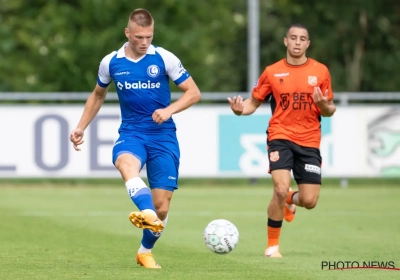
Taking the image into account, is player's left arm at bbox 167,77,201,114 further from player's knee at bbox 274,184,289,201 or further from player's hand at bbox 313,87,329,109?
player's knee at bbox 274,184,289,201

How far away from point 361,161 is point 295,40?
11266 mm

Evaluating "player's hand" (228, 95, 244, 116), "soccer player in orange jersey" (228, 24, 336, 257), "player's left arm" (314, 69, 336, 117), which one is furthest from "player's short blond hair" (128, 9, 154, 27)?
"player's left arm" (314, 69, 336, 117)

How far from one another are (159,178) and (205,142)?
11.8 meters

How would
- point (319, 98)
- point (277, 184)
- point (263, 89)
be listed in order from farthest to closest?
point (263, 89) → point (277, 184) → point (319, 98)

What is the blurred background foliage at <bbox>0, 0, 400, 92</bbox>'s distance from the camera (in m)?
30.0

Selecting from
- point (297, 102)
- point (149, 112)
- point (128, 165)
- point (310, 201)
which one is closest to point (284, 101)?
point (297, 102)

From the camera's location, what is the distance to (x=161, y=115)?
908 centimetres

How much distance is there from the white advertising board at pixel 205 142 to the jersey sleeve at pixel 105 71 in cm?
1107

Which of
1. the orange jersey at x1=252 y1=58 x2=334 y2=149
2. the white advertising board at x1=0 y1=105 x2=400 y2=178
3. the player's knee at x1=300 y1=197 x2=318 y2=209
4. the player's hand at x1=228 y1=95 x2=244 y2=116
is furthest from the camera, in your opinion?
the white advertising board at x1=0 y1=105 x2=400 y2=178

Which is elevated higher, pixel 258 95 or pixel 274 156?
pixel 258 95

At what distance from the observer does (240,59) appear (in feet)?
129

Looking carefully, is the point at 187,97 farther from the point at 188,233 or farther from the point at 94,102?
the point at 188,233

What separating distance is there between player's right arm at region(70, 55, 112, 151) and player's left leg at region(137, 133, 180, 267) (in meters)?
0.68

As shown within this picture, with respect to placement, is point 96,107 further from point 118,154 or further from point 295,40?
point 295,40
